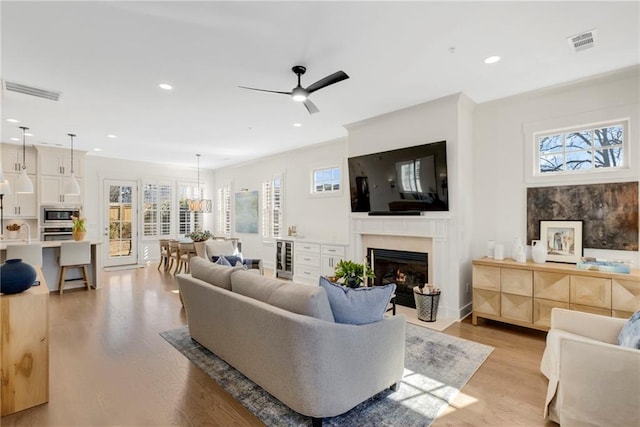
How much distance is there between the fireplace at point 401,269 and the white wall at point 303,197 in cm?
115

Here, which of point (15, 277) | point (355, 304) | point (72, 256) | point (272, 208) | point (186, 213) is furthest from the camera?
point (186, 213)

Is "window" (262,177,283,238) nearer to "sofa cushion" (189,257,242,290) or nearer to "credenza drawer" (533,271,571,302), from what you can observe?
"sofa cushion" (189,257,242,290)

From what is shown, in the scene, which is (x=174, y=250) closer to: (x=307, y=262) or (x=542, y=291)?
(x=307, y=262)

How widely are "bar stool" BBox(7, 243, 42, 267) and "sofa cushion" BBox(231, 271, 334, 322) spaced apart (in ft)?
13.9

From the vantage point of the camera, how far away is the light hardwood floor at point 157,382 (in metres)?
2.10

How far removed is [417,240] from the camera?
14.5 ft

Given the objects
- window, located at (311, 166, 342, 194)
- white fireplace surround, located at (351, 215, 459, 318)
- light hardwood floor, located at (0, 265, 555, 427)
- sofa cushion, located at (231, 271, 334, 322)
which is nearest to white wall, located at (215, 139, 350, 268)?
window, located at (311, 166, 342, 194)

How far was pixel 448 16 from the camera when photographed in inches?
92.7

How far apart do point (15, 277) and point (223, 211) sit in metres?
7.53

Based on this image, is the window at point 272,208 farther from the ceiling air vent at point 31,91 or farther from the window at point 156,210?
the ceiling air vent at point 31,91

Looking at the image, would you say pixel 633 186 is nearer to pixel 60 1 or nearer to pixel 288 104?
pixel 288 104

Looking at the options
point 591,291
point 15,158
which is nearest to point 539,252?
point 591,291

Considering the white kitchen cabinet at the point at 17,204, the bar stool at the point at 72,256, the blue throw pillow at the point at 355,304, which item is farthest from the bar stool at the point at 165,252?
the blue throw pillow at the point at 355,304

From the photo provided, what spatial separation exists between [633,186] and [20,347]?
5.75m
